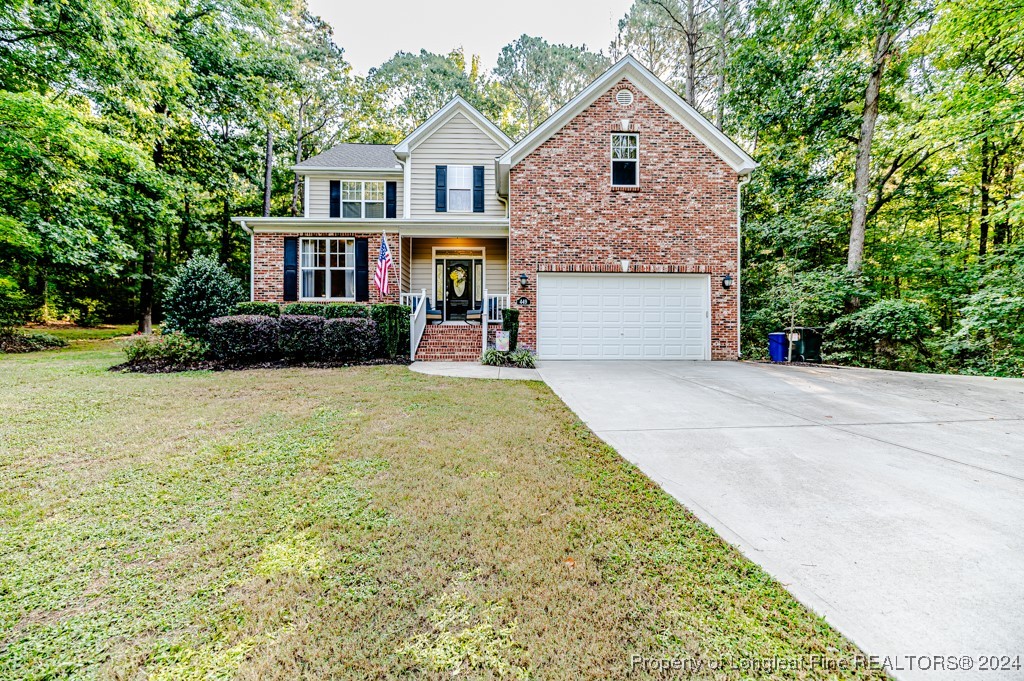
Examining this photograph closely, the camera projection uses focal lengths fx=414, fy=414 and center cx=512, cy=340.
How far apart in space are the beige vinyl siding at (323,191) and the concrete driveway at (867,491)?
11.4 metres

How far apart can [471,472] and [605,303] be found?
8373 millimetres

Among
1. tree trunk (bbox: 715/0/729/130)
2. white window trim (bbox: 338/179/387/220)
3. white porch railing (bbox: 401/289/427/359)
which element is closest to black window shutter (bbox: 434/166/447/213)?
white window trim (bbox: 338/179/387/220)

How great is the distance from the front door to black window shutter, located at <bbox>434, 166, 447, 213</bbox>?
175cm

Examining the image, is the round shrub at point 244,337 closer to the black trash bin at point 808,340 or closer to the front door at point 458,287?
the front door at point 458,287

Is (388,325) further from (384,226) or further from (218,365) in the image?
(384,226)

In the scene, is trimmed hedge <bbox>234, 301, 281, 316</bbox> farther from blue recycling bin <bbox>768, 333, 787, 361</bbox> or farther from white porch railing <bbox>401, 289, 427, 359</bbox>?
blue recycling bin <bbox>768, 333, 787, 361</bbox>

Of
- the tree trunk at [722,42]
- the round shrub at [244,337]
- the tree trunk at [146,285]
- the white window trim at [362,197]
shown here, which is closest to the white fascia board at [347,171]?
the white window trim at [362,197]

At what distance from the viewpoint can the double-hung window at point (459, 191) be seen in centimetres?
1367

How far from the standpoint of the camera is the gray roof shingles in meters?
14.4

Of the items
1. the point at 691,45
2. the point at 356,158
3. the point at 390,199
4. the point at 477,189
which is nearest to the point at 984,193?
the point at 691,45

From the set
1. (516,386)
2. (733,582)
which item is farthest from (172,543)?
(516,386)

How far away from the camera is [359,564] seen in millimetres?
2094

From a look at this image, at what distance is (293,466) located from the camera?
3.39 meters

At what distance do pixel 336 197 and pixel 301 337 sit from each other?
735 centimetres
